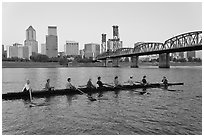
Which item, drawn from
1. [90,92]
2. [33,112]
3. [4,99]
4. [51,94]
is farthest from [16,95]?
[90,92]

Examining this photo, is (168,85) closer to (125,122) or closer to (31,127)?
(125,122)

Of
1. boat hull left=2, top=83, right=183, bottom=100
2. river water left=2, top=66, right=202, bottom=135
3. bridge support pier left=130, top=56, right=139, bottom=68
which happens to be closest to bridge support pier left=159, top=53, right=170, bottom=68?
bridge support pier left=130, top=56, right=139, bottom=68

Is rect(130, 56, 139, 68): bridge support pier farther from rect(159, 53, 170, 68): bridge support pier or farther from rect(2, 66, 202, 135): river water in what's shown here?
rect(2, 66, 202, 135): river water

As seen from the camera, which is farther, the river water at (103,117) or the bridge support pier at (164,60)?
the bridge support pier at (164,60)

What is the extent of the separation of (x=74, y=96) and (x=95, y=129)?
11728mm

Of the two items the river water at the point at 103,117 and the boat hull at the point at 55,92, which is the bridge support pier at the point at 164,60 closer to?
the boat hull at the point at 55,92

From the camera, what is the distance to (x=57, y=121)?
53.0 feet

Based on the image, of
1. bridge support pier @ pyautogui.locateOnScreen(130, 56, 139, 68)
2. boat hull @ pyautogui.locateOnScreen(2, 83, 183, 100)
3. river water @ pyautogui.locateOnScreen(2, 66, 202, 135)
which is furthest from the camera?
bridge support pier @ pyautogui.locateOnScreen(130, 56, 139, 68)

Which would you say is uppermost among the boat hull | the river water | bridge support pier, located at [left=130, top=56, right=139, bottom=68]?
bridge support pier, located at [left=130, top=56, right=139, bottom=68]

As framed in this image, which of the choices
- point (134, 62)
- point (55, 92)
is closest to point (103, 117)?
point (55, 92)

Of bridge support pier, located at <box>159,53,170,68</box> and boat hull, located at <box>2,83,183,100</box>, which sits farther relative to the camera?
bridge support pier, located at <box>159,53,170,68</box>

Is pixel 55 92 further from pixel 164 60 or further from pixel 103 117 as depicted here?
pixel 164 60

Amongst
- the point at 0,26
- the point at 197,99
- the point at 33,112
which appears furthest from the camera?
the point at 197,99

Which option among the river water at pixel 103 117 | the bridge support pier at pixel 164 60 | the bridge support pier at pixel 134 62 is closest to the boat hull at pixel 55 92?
the river water at pixel 103 117
